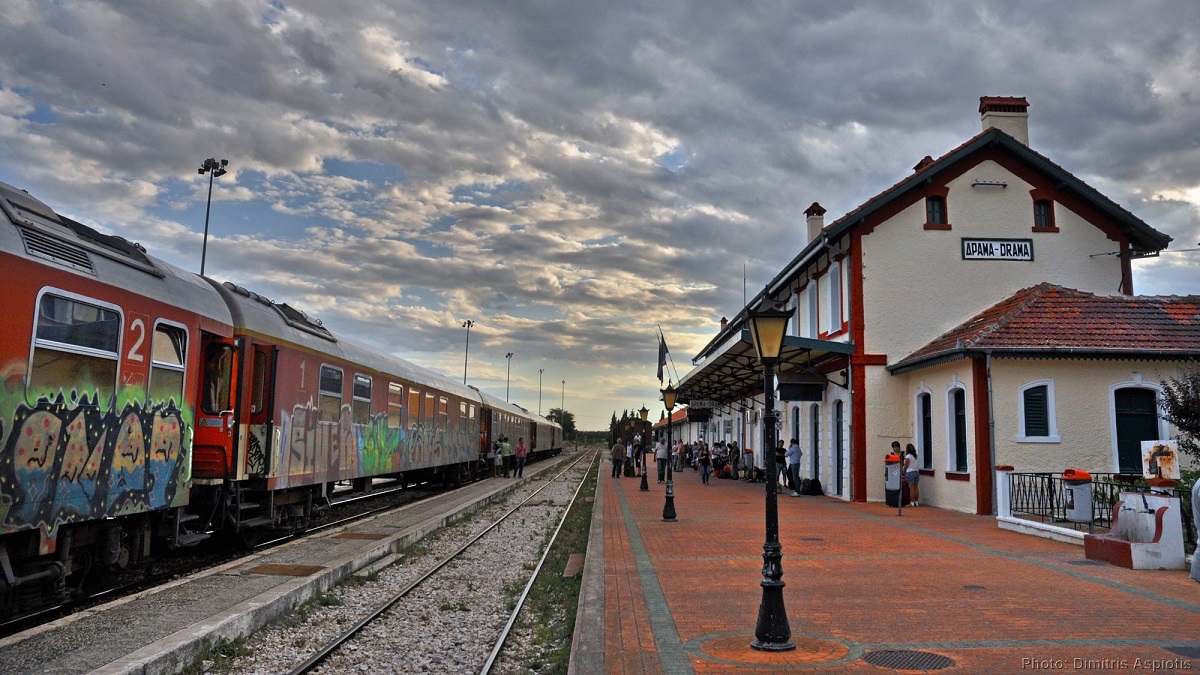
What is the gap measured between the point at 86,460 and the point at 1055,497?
584 inches

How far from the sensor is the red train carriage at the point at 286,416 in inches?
406

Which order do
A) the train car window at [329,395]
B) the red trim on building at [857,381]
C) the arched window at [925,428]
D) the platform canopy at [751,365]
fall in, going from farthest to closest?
1. the red trim on building at [857,381]
2. the platform canopy at [751,365]
3. the arched window at [925,428]
4. the train car window at [329,395]

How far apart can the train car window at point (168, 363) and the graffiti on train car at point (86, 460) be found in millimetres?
135

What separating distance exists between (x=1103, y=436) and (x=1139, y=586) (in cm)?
881

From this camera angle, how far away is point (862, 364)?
20.2 m

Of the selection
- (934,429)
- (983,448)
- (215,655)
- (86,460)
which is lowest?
(215,655)

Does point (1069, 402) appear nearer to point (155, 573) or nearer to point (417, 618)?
point (417, 618)

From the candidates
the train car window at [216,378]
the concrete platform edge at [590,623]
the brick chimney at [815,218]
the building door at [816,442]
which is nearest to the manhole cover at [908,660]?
the concrete platform edge at [590,623]

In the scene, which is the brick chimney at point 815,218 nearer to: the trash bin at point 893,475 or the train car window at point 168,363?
the trash bin at point 893,475

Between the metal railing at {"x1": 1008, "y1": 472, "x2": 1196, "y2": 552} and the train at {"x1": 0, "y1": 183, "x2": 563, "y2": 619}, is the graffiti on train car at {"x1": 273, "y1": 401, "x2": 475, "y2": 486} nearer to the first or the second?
the train at {"x1": 0, "y1": 183, "x2": 563, "y2": 619}

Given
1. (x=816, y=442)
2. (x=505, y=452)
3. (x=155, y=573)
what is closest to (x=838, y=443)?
(x=816, y=442)

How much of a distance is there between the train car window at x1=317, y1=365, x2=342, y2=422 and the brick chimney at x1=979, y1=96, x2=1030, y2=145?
55.4 feet

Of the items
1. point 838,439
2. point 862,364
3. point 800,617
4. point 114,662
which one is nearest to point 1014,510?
point 862,364

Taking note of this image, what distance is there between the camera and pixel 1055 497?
1507 centimetres
